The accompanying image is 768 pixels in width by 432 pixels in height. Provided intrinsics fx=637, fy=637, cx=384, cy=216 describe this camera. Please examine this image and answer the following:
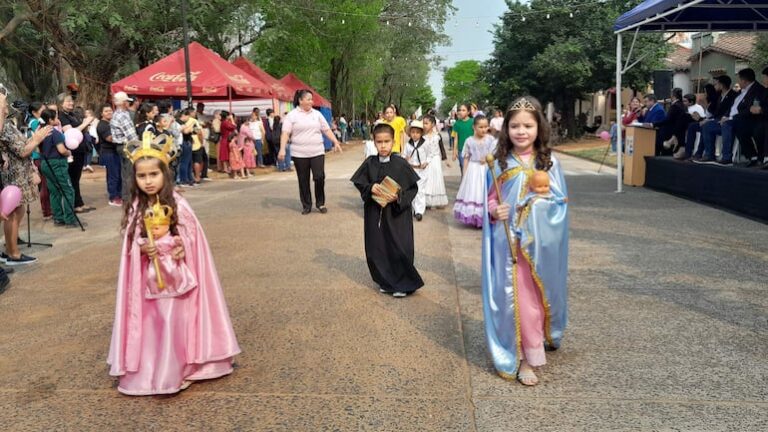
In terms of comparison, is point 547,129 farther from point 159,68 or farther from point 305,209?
point 159,68

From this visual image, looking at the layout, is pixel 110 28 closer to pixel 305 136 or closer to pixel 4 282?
pixel 305 136

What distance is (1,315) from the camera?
5320mm

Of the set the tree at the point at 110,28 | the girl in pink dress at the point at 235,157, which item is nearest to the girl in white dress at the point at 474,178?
the girl in pink dress at the point at 235,157

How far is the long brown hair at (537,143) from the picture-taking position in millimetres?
3703

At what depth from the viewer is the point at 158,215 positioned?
11.7ft

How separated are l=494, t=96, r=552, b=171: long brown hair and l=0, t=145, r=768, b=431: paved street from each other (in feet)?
4.15

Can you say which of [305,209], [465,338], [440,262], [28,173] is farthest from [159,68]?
[465,338]

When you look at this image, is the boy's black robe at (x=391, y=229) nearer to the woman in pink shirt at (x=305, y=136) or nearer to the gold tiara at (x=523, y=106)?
the gold tiara at (x=523, y=106)

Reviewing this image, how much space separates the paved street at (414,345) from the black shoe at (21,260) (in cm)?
16

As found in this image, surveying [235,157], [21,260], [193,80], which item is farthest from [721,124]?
[193,80]

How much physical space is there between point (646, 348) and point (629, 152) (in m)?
10.7

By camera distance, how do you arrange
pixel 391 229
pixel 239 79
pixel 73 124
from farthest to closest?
pixel 239 79
pixel 73 124
pixel 391 229

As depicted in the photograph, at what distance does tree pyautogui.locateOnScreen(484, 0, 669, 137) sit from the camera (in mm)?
29469

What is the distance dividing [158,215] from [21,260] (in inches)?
181
